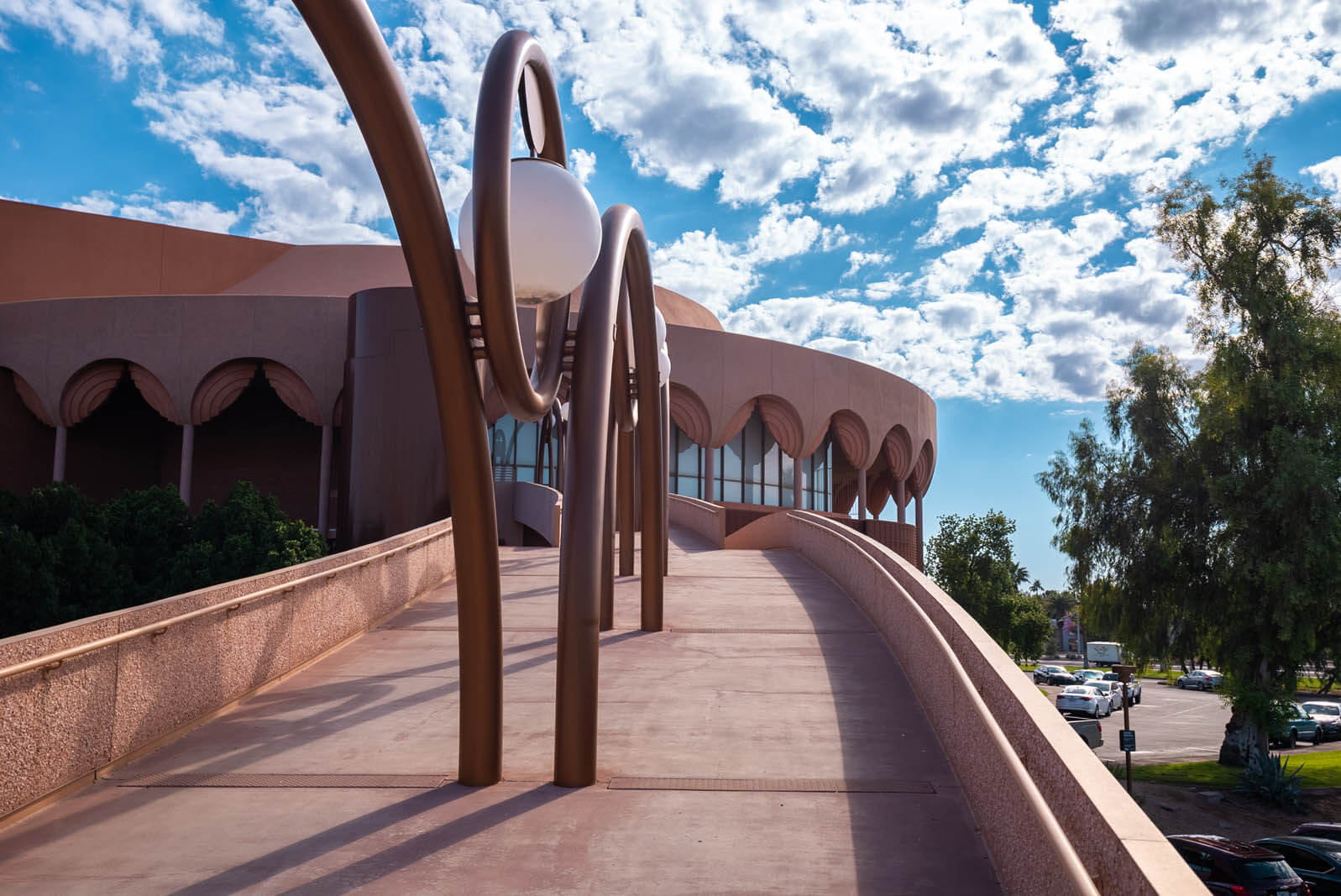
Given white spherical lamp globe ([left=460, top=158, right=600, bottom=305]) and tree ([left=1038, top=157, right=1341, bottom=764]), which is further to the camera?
tree ([left=1038, top=157, right=1341, bottom=764])

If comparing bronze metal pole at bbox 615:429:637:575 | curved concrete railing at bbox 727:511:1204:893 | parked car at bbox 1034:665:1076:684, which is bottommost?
parked car at bbox 1034:665:1076:684

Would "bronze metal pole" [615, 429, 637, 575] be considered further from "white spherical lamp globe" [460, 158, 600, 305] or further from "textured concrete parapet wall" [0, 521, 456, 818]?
"white spherical lamp globe" [460, 158, 600, 305]

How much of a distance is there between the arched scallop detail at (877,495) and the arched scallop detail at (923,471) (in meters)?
3.53

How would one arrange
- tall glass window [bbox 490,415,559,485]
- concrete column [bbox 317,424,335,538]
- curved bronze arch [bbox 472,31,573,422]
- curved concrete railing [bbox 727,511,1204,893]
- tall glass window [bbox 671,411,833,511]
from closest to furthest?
Result: 1. curved concrete railing [bbox 727,511,1204,893]
2. curved bronze arch [bbox 472,31,573,422]
3. concrete column [bbox 317,424,335,538]
4. tall glass window [bbox 490,415,559,485]
5. tall glass window [bbox 671,411,833,511]

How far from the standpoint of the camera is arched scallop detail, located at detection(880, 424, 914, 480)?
49250mm

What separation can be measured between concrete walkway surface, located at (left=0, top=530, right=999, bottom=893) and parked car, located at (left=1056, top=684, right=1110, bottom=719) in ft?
120

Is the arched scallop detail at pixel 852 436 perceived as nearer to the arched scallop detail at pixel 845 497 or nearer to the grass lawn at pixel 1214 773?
the arched scallop detail at pixel 845 497

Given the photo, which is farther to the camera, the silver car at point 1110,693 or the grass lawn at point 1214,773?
the silver car at point 1110,693

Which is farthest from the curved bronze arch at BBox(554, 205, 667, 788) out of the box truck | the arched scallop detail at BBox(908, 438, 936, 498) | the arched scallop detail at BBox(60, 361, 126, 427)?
the box truck

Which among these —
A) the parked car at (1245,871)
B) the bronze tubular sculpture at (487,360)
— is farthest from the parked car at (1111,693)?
the bronze tubular sculpture at (487,360)

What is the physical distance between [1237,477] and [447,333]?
2347 cm

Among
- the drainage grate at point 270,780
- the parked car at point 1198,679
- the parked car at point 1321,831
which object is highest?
the drainage grate at point 270,780

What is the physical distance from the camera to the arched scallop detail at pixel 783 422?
42875 mm

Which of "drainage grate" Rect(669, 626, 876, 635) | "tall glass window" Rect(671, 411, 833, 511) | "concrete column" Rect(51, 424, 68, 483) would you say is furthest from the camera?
"tall glass window" Rect(671, 411, 833, 511)
